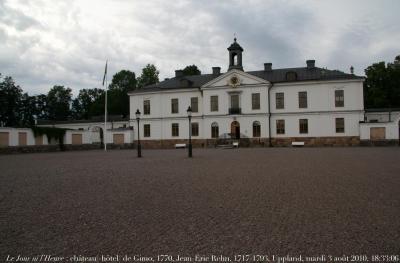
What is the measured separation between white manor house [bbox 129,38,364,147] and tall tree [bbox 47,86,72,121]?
41847mm

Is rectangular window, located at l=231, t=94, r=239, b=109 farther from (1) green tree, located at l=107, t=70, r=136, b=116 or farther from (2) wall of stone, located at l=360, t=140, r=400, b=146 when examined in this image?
(1) green tree, located at l=107, t=70, r=136, b=116

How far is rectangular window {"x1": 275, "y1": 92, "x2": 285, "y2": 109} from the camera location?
3872 cm

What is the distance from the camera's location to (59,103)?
7762 cm

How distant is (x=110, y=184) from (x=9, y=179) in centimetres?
402

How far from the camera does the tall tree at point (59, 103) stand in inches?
2992

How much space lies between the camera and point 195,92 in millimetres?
41500

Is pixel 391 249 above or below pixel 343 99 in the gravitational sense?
below

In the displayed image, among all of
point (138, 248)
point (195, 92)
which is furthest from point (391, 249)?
point (195, 92)

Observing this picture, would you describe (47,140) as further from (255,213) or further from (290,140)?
(255,213)

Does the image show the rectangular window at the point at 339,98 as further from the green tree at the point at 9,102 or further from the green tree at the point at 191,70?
the green tree at the point at 9,102

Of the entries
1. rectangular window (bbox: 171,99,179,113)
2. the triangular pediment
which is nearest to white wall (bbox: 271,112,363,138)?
the triangular pediment

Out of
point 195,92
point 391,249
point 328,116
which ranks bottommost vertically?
point 391,249

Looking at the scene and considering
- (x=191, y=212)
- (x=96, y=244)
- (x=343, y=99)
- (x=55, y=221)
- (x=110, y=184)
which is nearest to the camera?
(x=96, y=244)

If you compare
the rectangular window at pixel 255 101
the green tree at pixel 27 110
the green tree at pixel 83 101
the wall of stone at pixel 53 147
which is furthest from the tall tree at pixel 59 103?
the rectangular window at pixel 255 101
